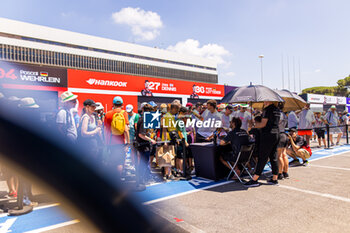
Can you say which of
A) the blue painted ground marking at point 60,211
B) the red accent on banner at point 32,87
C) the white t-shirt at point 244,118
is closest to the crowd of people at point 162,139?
the blue painted ground marking at point 60,211

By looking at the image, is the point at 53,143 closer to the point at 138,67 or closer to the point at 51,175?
the point at 51,175

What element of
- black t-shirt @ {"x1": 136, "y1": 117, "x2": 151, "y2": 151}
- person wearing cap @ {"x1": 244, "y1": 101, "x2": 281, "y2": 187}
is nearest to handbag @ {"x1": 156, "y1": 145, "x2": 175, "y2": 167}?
black t-shirt @ {"x1": 136, "y1": 117, "x2": 151, "y2": 151}

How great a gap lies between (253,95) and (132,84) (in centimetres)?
1531

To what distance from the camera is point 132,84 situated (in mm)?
19609

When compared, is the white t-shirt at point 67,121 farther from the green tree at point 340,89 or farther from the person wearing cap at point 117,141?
the green tree at point 340,89

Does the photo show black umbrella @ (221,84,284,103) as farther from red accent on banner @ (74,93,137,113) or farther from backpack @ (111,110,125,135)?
red accent on banner @ (74,93,137,113)

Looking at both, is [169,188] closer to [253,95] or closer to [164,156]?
[164,156]

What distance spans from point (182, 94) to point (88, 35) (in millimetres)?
66874

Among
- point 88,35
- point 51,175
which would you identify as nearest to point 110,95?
point 51,175

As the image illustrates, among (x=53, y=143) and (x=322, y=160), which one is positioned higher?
(x=53, y=143)

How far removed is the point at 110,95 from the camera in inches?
709

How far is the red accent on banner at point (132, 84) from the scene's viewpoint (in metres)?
16.3

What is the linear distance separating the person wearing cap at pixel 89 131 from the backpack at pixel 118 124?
1.35 feet

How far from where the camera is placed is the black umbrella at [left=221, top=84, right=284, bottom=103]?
17.1 feet
